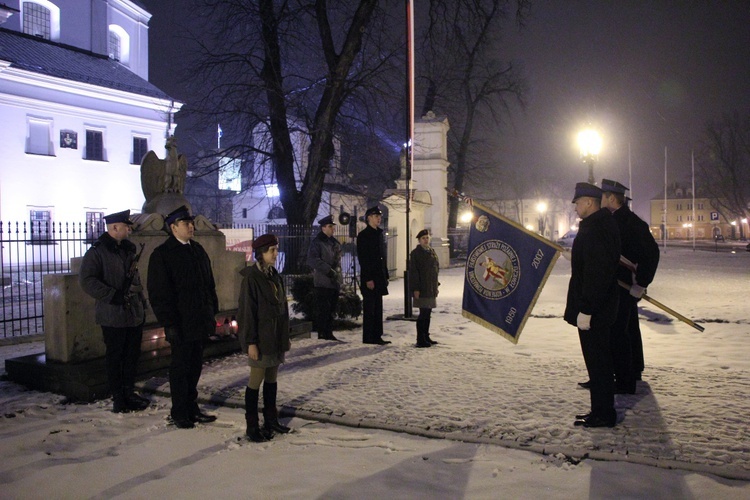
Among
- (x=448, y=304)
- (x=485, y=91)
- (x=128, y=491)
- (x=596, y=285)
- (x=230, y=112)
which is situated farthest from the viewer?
(x=485, y=91)

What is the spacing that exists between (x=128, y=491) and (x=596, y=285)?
4.09 meters

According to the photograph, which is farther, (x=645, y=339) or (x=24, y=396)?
(x=645, y=339)

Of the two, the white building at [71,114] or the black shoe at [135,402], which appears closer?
the black shoe at [135,402]

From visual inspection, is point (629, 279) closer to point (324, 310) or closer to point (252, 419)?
point (252, 419)

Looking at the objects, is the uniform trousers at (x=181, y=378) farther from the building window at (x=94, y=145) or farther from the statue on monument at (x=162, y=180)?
the building window at (x=94, y=145)

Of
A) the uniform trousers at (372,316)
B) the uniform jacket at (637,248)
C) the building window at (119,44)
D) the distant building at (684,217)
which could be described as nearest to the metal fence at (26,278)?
the uniform trousers at (372,316)

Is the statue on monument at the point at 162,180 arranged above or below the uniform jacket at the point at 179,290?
above

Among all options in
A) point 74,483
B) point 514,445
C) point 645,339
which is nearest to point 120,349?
point 74,483

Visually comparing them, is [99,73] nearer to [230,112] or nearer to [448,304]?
[230,112]

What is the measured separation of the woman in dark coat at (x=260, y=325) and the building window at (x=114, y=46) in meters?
38.2

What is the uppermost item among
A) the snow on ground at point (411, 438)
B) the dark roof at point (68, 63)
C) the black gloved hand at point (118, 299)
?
the dark roof at point (68, 63)

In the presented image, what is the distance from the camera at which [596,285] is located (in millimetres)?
5227

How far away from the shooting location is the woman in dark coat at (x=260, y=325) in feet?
16.9

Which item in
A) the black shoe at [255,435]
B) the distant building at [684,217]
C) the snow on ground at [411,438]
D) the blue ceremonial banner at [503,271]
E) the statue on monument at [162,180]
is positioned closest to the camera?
the snow on ground at [411,438]
